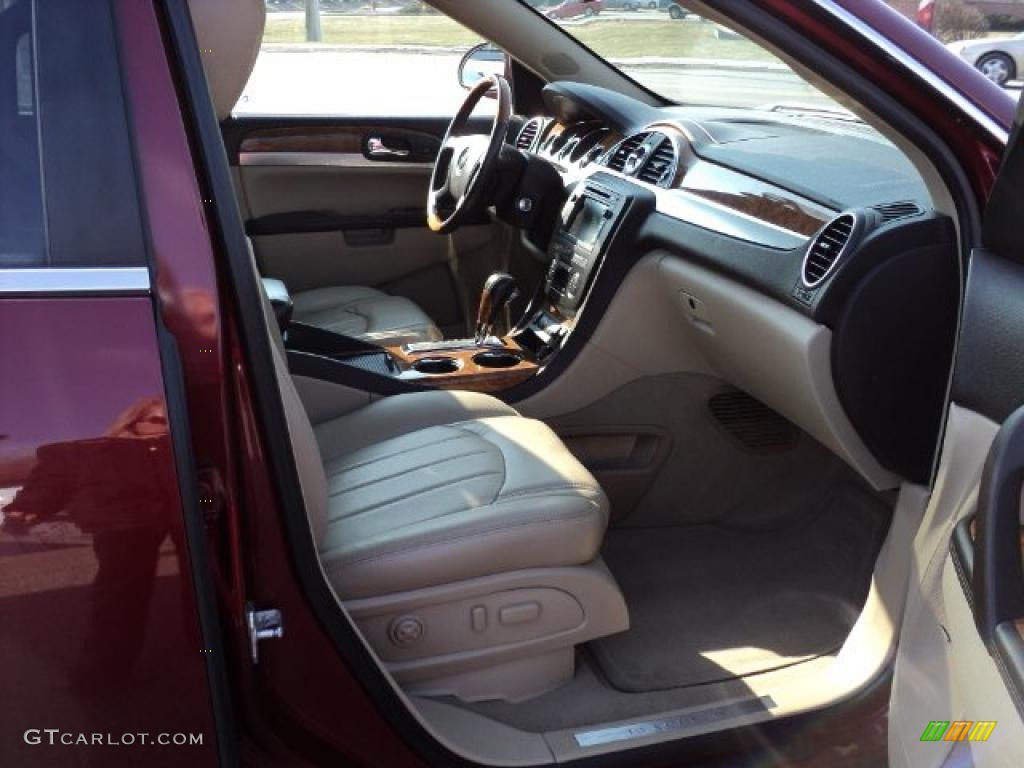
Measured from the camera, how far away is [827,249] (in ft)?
6.22

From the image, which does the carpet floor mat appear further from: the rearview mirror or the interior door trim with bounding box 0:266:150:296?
the rearview mirror

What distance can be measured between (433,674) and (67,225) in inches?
37.9

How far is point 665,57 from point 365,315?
3.89ft

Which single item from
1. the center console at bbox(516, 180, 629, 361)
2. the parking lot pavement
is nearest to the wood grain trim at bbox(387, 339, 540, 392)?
the center console at bbox(516, 180, 629, 361)

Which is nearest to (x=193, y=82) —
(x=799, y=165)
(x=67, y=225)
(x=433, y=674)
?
(x=67, y=225)

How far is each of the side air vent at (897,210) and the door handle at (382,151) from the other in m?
2.20

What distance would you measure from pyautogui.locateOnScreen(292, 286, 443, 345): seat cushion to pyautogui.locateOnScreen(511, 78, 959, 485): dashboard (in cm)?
49

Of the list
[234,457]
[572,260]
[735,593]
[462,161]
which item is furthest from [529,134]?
[234,457]

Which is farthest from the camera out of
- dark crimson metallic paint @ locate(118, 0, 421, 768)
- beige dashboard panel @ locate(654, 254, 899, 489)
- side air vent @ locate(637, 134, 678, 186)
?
side air vent @ locate(637, 134, 678, 186)

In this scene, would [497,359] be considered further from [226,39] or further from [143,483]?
[143,483]

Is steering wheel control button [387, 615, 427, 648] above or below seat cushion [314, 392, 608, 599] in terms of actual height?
below

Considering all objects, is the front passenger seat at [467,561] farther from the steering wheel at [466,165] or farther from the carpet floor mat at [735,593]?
the steering wheel at [466,165]

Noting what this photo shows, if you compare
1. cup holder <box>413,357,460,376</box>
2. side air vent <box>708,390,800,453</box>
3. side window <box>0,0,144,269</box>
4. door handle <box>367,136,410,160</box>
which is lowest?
side air vent <box>708,390,800,453</box>

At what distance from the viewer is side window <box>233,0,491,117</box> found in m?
3.95
